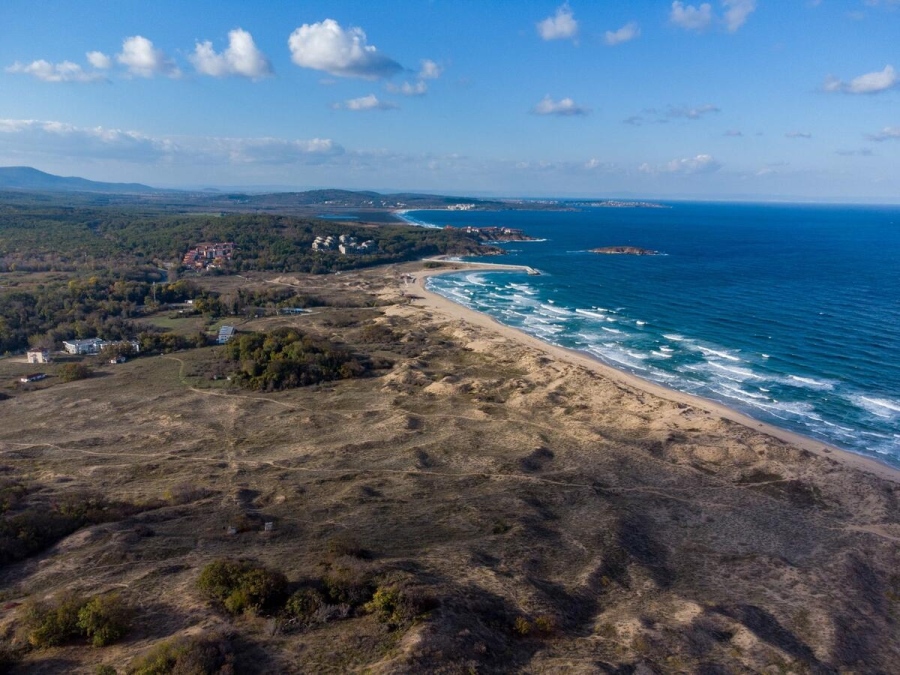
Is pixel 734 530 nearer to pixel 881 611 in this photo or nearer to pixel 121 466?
pixel 881 611

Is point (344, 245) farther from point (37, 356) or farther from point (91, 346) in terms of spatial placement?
point (37, 356)

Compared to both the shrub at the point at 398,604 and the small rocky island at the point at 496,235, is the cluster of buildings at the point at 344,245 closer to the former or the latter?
the small rocky island at the point at 496,235

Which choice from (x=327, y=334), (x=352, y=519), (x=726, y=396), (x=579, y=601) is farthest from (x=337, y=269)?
(x=579, y=601)

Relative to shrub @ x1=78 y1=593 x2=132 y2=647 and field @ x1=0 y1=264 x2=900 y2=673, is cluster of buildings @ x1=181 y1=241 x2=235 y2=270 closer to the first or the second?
field @ x1=0 y1=264 x2=900 y2=673

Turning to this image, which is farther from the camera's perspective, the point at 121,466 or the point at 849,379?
the point at 849,379

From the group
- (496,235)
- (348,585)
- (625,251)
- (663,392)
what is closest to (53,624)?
(348,585)

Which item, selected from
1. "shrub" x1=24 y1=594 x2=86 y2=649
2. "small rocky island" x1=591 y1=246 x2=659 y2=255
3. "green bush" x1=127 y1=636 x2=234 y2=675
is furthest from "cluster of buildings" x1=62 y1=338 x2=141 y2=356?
"small rocky island" x1=591 y1=246 x2=659 y2=255

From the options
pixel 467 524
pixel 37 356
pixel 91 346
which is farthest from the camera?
pixel 91 346
